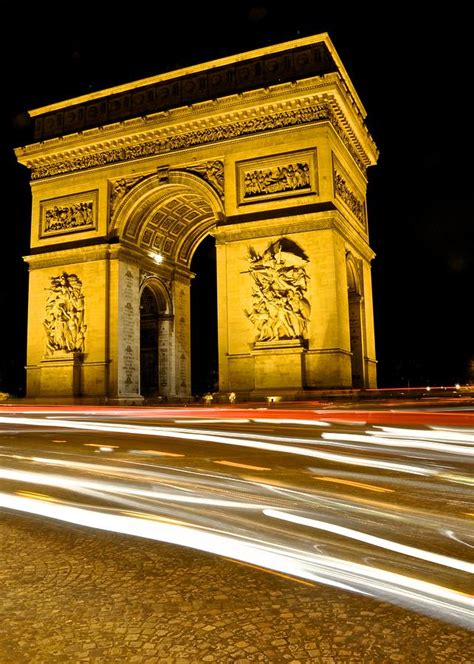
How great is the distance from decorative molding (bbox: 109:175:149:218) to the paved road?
16850 mm

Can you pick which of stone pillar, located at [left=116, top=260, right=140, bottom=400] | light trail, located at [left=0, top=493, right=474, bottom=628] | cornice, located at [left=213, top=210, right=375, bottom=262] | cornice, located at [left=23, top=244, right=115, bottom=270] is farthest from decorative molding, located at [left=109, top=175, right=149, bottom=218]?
light trail, located at [left=0, top=493, right=474, bottom=628]

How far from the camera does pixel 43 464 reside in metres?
7.25

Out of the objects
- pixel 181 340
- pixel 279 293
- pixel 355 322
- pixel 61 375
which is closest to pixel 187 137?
pixel 279 293

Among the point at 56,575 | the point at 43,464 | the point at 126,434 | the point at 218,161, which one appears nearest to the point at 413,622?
the point at 56,575

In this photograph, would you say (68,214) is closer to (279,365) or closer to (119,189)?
(119,189)

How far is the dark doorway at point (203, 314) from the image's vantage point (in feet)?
136

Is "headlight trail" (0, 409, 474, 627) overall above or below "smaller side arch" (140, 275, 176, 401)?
below

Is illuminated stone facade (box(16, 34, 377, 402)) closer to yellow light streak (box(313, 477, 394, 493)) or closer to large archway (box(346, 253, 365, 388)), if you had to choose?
large archway (box(346, 253, 365, 388))

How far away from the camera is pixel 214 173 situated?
21.7 metres

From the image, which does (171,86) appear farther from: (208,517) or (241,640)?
(241,640)

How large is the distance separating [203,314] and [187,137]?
2064cm

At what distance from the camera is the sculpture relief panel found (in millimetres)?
19344

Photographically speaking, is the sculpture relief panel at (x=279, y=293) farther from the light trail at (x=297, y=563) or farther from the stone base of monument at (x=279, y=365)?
the light trail at (x=297, y=563)

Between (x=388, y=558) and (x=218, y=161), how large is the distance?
19618mm
